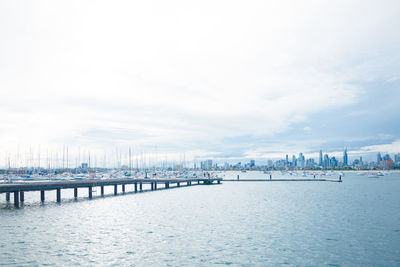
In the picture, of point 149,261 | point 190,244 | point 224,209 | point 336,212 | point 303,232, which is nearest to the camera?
point 149,261

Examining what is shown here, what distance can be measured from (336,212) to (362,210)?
23.2 ft

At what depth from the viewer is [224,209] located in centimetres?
6500

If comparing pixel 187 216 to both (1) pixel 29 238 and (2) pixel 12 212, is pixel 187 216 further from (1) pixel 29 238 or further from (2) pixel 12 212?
(2) pixel 12 212

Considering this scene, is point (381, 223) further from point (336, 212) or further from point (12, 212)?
point (12, 212)

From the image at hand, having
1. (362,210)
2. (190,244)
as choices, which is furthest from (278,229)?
(362,210)

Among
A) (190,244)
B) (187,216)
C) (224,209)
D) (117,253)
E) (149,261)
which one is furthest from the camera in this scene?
(224,209)

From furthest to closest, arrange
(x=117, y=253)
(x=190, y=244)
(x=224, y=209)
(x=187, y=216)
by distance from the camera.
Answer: (x=224, y=209), (x=187, y=216), (x=190, y=244), (x=117, y=253)

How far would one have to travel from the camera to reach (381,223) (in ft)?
161

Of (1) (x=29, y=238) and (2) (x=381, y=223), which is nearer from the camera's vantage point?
(1) (x=29, y=238)

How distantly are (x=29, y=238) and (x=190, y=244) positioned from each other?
1903cm

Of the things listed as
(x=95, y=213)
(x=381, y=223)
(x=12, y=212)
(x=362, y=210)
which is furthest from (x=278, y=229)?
(x=12, y=212)

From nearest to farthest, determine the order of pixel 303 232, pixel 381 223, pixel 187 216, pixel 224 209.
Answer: pixel 303 232, pixel 381 223, pixel 187 216, pixel 224 209

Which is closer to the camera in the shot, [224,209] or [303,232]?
[303,232]

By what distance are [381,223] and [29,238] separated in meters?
49.5
